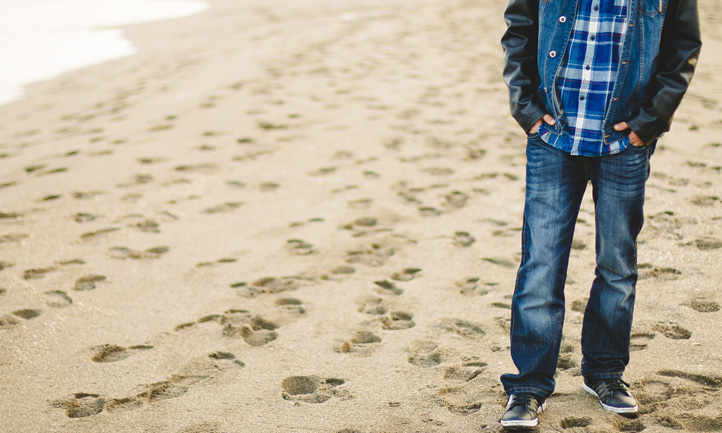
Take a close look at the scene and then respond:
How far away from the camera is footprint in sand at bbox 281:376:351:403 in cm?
270

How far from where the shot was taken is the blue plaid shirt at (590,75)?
2217mm

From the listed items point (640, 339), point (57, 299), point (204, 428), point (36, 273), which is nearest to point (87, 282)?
point (57, 299)

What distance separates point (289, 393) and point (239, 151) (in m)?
3.37

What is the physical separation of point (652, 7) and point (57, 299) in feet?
10.5

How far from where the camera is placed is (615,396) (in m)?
2.45

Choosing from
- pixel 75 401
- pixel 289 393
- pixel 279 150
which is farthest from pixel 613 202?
pixel 279 150

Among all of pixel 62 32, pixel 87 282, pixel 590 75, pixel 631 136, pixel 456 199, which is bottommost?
pixel 456 199

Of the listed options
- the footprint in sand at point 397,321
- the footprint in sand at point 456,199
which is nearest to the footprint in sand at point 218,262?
the footprint in sand at point 397,321

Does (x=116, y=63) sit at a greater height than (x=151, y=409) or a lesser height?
greater

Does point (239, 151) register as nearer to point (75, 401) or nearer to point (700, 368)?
point (75, 401)

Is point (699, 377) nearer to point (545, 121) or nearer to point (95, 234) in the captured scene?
point (545, 121)

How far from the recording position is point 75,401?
271 centimetres

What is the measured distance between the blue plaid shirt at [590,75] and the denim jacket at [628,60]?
0.03 metres

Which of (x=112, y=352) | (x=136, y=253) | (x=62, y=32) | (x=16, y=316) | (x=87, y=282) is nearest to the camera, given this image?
(x=112, y=352)
